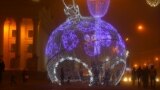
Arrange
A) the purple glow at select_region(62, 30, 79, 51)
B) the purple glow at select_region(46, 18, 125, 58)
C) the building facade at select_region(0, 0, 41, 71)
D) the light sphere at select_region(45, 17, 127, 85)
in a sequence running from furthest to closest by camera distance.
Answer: the building facade at select_region(0, 0, 41, 71) < the purple glow at select_region(62, 30, 79, 51) < the light sphere at select_region(45, 17, 127, 85) < the purple glow at select_region(46, 18, 125, 58)

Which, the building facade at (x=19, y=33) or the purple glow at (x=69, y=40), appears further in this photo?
the building facade at (x=19, y=33)

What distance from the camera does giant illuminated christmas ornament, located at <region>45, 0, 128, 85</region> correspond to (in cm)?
3569

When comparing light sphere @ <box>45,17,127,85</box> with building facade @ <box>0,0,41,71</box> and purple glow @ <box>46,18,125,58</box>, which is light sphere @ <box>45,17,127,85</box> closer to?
purple glow @ <box>46,18,125,58</box>

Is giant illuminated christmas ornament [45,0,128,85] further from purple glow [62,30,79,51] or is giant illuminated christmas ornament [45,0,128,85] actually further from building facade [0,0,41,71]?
building facade [0,0,41,71]

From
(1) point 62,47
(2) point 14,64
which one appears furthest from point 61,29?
(2) point 14,64

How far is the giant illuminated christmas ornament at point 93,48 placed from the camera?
35.7m

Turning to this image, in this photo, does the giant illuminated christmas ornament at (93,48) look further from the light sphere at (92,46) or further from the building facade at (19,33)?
the building facade at (19,33)

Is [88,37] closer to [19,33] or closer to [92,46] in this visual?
[92,46]

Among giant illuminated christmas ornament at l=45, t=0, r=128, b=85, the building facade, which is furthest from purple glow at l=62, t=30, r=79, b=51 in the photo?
the building facade

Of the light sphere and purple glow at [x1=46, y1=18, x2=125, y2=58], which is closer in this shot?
purple glow at [x1=46, y1=18, x2=125, y2=58]

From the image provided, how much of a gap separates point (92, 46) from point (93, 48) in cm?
36

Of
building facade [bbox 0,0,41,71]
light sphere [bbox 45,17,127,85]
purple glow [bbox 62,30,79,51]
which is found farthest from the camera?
building facade [bbox 0,0,41,71]

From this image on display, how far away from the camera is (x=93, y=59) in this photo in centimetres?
3666

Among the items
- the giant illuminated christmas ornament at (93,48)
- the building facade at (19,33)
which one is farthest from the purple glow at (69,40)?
the building facade at (19,33)
